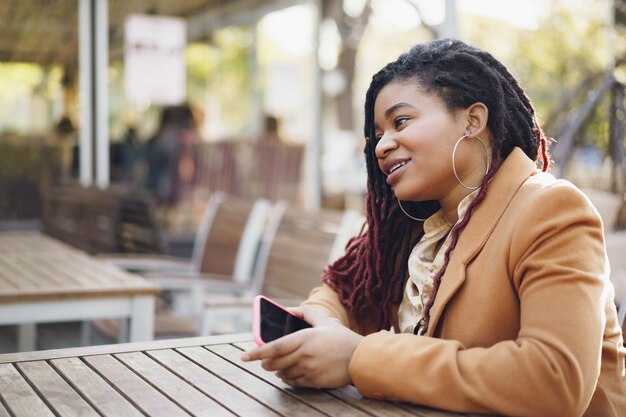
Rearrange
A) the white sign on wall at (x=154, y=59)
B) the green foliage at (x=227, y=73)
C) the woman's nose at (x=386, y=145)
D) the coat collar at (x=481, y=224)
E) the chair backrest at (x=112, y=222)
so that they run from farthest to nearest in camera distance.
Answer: the green foliage at (x=227, y=73)
the white sign on wall at (x=154, y=59)
the chair backrest at (x=112, y=222)
the woman's nose at (x=386, y=145)
the coat collar at (x=481, y=224)

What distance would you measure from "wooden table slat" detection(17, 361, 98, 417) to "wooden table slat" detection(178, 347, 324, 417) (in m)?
0.32

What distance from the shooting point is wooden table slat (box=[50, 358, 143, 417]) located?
65.2 inches

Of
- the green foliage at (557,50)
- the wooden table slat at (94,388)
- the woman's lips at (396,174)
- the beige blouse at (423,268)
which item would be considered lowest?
the wooden table slat at (94,388)

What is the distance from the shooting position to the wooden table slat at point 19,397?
1662mm

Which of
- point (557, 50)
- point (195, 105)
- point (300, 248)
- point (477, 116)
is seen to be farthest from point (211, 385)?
point (557, 50)

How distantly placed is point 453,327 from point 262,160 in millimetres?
6207

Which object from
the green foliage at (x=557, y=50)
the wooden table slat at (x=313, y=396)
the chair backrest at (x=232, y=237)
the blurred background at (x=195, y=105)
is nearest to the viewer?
the wooden table slat at (x=313, y=396)

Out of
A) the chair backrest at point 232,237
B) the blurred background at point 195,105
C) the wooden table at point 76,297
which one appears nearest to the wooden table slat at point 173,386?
the wooden table at point 76,297

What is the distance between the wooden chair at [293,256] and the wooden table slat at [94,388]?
159 cm

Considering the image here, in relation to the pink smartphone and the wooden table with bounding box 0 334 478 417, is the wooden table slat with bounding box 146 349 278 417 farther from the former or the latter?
the pink smartphone

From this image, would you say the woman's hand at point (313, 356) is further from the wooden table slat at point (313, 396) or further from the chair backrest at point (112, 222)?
the chair backrest at point (112, 222)

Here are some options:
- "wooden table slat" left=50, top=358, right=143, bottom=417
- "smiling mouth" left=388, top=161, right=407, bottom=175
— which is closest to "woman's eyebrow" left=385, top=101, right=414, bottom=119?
"smiling mouth" left=388, top=161, right=407, bottom=175

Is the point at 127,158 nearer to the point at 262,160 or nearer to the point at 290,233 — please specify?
the point at 262,160

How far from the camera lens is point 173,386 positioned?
1.81 metres
